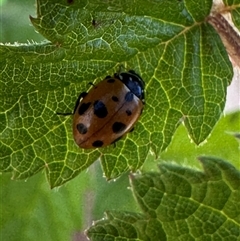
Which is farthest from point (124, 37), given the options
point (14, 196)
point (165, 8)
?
point (14, 196)

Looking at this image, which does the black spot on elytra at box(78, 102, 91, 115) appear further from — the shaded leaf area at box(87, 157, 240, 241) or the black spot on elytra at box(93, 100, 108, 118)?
the shaded leaf area at box(87, 157, 240, 241)

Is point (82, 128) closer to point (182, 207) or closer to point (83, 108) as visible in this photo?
point (83, 108)

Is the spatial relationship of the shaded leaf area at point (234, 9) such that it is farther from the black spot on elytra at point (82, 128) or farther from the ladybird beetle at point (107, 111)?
the black spot on elytra at point (82, 128)

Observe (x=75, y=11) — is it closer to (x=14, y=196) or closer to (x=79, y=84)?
(x=79, y=84)

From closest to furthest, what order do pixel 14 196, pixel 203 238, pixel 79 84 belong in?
pixel 203 238
pixel 79 84
pixel 14 196

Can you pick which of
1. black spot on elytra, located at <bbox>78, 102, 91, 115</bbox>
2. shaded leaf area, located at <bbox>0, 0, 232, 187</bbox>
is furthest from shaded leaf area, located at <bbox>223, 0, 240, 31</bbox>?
black spot on elytra, located at <bbox>78, 102, 91, 115</bbox>

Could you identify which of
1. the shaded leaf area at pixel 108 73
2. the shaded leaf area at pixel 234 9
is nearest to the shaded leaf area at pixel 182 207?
the shaded leaf area at pixel 108 73

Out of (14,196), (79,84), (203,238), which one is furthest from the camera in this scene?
(14,196)

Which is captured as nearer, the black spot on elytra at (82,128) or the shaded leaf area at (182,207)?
the shaded leaf area at (182,207)
